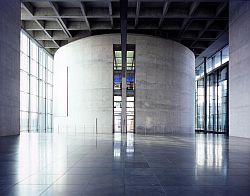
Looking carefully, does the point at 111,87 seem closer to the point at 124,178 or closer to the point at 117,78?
the point at 117,78

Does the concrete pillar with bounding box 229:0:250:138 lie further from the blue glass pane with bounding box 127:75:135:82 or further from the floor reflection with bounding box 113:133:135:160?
the floor reflection with bounding box 113:133:135:160

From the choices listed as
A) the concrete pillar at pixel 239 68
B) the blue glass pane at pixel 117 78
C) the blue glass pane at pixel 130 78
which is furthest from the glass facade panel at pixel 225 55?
the blue glass pane at pixel 117 78

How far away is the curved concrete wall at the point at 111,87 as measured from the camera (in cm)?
3161

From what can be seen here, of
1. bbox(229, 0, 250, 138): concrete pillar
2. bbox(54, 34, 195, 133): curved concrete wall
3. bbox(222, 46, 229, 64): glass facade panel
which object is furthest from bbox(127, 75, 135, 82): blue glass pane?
bbox(222, 46, 229, 64): glass facade panel

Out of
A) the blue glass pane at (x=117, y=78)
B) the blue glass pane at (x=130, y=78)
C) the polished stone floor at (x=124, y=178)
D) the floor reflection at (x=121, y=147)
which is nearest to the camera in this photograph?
the polished stone floor at (x=124, y=178)

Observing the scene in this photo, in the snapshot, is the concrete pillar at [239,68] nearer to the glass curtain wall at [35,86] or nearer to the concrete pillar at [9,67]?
the concrete pillar at [9,67]

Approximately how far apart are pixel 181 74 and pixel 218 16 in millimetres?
8659

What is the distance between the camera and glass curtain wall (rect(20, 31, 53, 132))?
35.5 meters

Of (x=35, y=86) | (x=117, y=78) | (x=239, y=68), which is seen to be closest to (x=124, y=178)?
(x=239, y=68)

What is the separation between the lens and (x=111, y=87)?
31609 mm

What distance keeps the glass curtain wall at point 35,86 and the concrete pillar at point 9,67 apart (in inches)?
437

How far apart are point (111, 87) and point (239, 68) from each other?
14402mm

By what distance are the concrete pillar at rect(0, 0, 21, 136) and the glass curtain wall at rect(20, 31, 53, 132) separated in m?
11.1

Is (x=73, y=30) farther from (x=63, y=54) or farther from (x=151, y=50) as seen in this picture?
(x=151, y=50)
